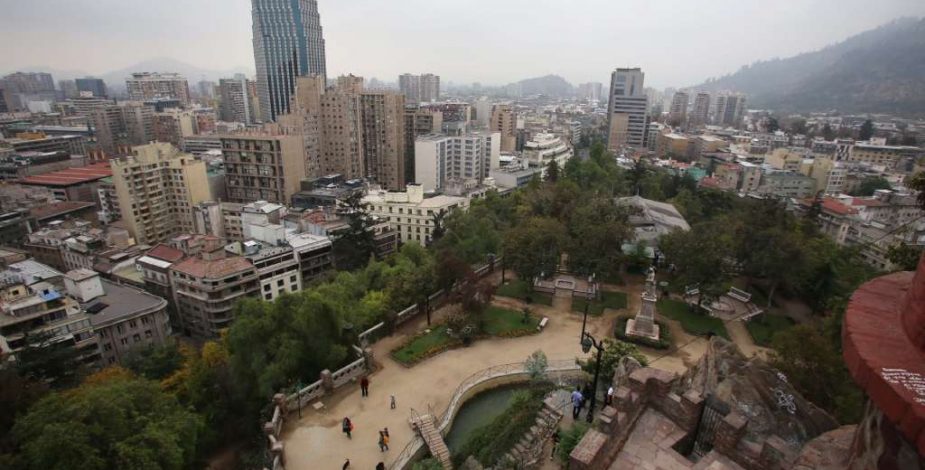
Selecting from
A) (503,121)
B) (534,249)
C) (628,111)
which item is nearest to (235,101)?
(503,121)

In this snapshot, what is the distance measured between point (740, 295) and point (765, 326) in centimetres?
372

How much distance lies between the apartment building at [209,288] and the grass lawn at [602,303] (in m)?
23.5

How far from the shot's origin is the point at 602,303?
29.2 meters

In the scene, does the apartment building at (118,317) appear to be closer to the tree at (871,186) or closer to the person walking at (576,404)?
the person walking at (576,404)

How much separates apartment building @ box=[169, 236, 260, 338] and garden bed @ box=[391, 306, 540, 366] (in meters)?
16.3

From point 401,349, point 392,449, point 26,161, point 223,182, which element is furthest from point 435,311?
point 26,161

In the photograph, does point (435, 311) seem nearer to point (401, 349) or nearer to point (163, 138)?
point (401, 349)

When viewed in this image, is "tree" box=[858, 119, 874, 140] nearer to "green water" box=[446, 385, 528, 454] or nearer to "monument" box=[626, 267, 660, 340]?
"monument" box=[626, 267, 660, 340]

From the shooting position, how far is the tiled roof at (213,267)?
3338cm

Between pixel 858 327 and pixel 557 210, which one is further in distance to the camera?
pixel 557 210

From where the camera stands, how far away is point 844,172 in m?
66.9

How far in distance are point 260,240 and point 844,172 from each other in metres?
Result: 77.0

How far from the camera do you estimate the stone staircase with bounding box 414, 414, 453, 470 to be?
1716cm

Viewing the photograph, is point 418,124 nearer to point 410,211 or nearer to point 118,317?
point 410,211
